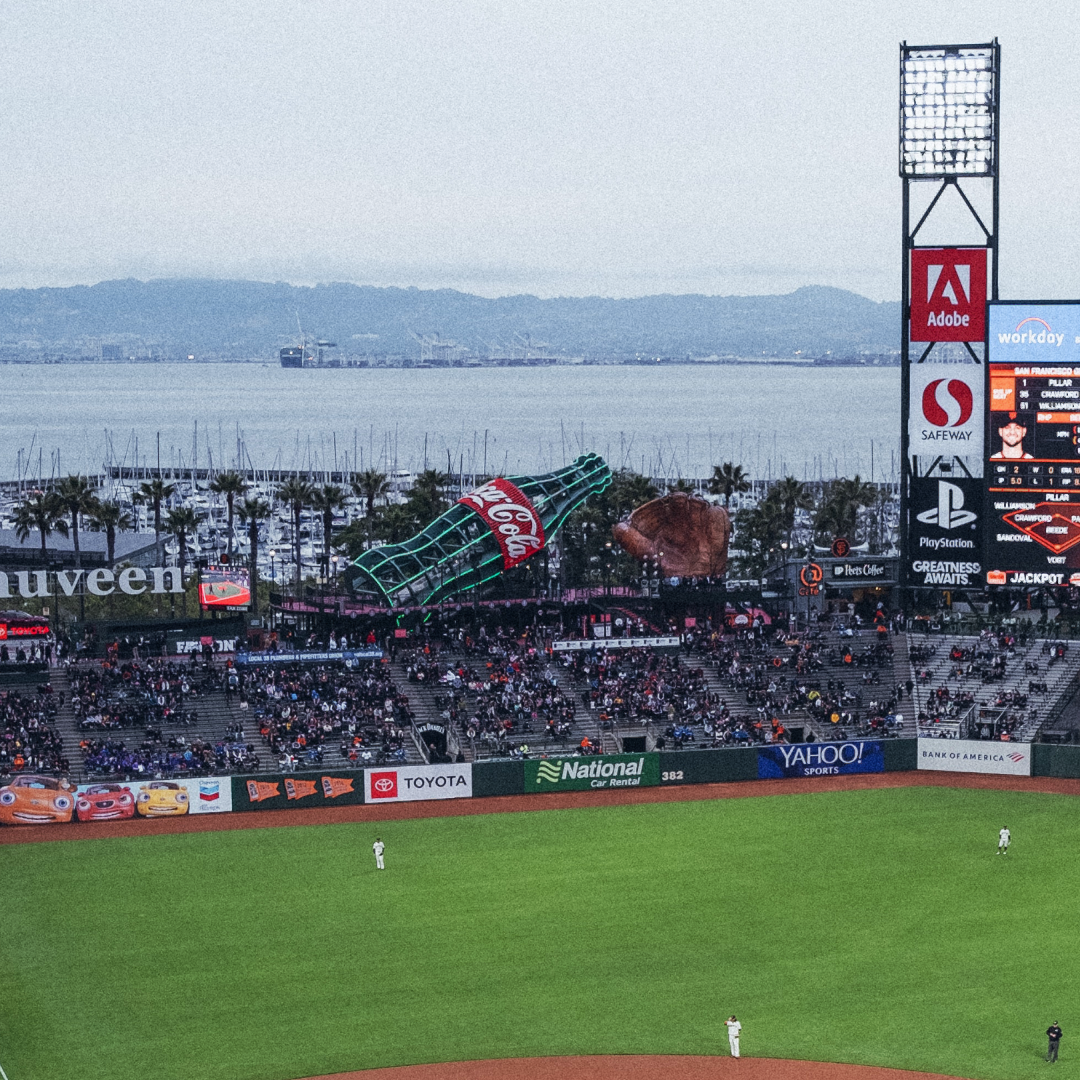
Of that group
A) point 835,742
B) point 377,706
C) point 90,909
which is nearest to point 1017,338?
point 835,742

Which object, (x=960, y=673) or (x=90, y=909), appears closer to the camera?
(x=90, y=909)

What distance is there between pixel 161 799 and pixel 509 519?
1904 cm

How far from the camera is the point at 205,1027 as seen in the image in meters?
32.4

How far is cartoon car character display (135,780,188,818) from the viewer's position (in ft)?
162

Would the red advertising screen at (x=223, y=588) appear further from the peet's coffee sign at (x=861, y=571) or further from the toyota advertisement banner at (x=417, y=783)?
the peet's coffee sign at (x=861, y=571)

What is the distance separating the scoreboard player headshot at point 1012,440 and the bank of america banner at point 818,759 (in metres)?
10.7

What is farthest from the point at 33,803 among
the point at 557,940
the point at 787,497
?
the point at 787,497

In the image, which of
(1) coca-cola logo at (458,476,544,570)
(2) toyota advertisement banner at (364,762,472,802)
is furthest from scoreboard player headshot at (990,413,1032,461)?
(1) coca-cola logo at (458,476,544,570)

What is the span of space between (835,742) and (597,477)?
17.1 metres

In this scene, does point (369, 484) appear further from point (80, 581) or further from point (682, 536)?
point (80, 581)

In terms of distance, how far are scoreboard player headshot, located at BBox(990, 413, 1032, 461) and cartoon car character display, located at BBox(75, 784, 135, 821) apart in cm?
2839

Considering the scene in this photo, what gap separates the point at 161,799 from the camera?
49.5 meters

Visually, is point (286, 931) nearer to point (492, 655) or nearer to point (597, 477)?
point (492, 655)

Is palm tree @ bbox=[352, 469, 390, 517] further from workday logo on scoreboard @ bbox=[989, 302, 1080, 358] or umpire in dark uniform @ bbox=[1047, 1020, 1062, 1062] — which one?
umpire in dark uniform @ bbox=[1047, 1020, 1062, 1062]
